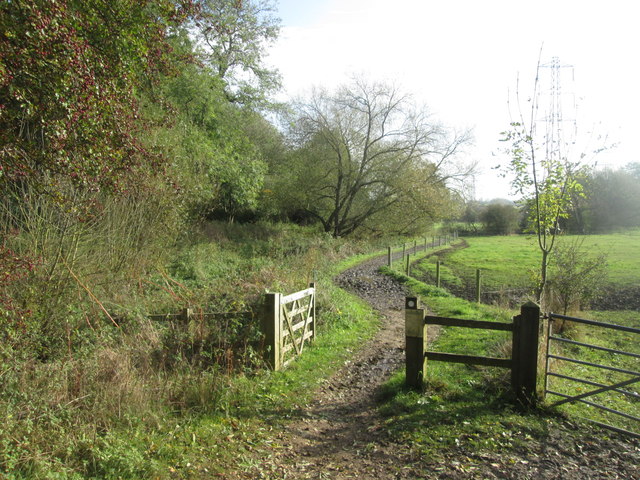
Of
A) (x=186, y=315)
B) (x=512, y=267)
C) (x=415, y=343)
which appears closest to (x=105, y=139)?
(x=186, y=315)

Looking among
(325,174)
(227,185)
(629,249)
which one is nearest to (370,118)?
(325,174)

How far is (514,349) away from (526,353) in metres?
0.16

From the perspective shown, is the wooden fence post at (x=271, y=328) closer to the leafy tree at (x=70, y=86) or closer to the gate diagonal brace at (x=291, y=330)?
the gate diagonal brace at (x=291, y=330)

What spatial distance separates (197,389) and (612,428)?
5246mm

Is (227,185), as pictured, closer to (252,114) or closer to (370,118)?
(252,114)

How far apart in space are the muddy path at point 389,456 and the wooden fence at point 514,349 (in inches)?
26.5

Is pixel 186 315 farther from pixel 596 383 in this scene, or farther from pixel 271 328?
pixel 596 383

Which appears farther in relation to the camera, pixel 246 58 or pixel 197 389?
pixel 246 58

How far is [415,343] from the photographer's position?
6.32 meters

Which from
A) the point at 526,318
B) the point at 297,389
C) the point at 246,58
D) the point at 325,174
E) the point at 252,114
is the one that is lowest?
the point at 297,389

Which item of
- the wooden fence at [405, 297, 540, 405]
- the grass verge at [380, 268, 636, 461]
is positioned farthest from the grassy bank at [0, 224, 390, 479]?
the wooden fence at [405, 297, 540, 405]

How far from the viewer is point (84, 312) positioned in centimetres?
768

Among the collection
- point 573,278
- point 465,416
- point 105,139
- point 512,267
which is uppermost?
point 105,139

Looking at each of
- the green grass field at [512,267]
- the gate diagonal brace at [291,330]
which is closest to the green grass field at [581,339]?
the green grass field at [512,267]
